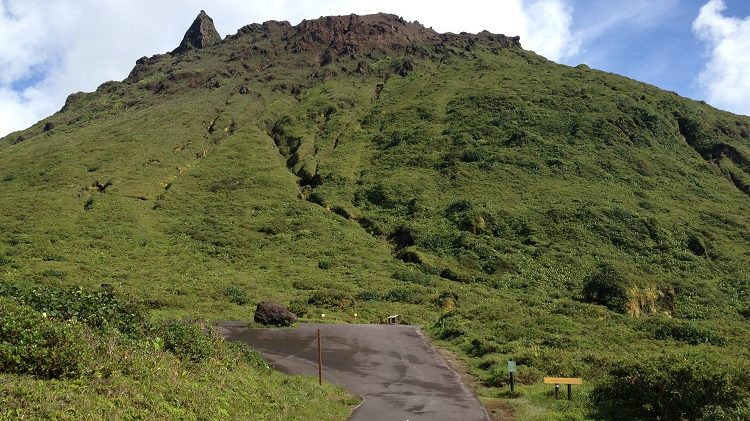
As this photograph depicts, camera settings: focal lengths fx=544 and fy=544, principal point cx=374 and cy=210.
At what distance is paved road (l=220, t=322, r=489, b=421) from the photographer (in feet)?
54.7

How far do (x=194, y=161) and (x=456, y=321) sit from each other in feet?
208

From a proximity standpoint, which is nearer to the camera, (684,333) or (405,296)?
(684,333)

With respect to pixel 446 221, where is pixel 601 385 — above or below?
below

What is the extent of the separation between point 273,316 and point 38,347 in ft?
68.1

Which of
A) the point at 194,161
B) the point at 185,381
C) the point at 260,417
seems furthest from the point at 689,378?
the point at 194,161

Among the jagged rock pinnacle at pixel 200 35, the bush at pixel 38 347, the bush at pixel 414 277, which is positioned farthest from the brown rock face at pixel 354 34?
the bush at pixel 38 347

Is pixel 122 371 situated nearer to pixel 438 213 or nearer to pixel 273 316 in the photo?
pixel 273 316

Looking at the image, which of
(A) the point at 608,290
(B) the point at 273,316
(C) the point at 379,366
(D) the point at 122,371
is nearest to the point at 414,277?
(A) the point at 608,290

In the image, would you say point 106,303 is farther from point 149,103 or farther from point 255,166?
point 149,103

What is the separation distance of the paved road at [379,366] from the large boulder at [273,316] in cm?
93

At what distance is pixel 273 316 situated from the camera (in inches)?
1193

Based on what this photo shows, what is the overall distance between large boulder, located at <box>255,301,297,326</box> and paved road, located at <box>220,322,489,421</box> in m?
0.93

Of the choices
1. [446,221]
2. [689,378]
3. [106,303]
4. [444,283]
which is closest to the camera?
[689,378]

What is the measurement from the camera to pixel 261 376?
51.1 ft
